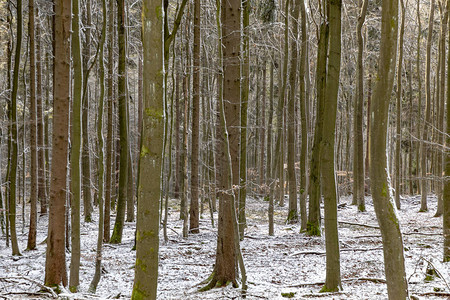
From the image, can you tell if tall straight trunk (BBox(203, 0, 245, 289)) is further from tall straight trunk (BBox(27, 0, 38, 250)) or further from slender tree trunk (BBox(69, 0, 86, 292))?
tall straight trunk (BBox(27, 0, 38, 250))

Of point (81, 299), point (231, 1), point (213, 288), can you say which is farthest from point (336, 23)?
point (81, 299)

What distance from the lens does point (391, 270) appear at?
4.27 meters

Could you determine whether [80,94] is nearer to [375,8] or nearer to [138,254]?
[138,254]

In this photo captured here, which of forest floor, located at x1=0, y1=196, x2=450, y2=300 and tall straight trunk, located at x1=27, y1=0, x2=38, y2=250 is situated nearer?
forest floor, located at x1=0, y1=196, x2=450, y2=300

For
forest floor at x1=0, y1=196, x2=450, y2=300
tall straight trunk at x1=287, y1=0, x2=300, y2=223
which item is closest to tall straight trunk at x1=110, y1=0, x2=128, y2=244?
forest floor at x1=0, y1=196, x2=450, y2=300

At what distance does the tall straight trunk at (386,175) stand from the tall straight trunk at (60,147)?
17.9ft

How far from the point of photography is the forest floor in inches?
247

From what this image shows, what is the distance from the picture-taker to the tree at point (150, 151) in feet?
11.8

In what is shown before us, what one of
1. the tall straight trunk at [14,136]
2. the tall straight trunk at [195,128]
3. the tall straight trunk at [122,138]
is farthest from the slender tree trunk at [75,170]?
the tall straight trunk at [195,128]

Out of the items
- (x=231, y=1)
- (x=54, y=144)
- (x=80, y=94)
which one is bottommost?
(x=54, y=144)

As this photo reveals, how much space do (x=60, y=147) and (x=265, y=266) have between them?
5.23 m

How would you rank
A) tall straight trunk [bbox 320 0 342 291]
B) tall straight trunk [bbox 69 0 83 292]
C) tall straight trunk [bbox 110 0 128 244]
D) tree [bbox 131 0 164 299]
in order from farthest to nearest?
tall straight trunk [bbox 110 0 128 244] → tall straight trunk [bbox 69 0 83 292] → tall straight trunk [bbox 320 0 342 291] → tree [bbox 131 0 164 299]

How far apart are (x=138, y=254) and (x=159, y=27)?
2247mm

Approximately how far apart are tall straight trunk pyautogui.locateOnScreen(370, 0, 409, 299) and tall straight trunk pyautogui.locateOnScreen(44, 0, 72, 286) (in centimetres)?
544
